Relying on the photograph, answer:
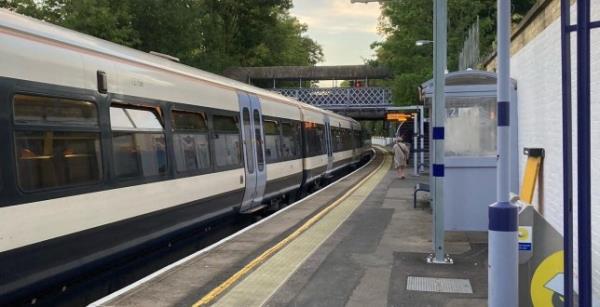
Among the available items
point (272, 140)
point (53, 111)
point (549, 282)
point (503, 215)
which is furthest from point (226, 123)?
point (549, 282)

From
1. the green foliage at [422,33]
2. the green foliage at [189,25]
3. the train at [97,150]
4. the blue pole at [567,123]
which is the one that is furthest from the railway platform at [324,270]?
the green foliage at [189,25]

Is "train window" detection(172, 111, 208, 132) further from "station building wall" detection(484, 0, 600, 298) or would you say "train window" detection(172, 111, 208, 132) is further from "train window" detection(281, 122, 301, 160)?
"train window" detection(281, 122, 301, 160)

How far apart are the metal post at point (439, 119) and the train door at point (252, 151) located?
15.4 feet

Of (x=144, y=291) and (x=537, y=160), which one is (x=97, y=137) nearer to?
(x=144, y=291)

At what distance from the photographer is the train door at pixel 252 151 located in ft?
37.0

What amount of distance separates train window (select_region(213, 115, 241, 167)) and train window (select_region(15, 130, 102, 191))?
12.0 ft

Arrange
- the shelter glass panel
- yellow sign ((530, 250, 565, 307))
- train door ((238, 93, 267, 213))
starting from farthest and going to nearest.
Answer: train door ((238, 93, 267, 213)) < the shelter glass panel < yellow sign ((530, 250, 565, 307))

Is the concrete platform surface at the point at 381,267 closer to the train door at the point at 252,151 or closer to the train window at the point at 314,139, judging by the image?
the train door at the point at 252,151

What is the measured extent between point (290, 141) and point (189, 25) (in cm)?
2476

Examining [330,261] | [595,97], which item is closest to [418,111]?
[330,261]

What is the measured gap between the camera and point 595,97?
5270mm

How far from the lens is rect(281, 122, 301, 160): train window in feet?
48.1

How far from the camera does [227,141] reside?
1030cm

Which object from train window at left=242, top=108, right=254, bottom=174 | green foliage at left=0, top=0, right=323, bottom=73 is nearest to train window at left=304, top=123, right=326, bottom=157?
train window at left=242, top=108, right=254, bottom=174
